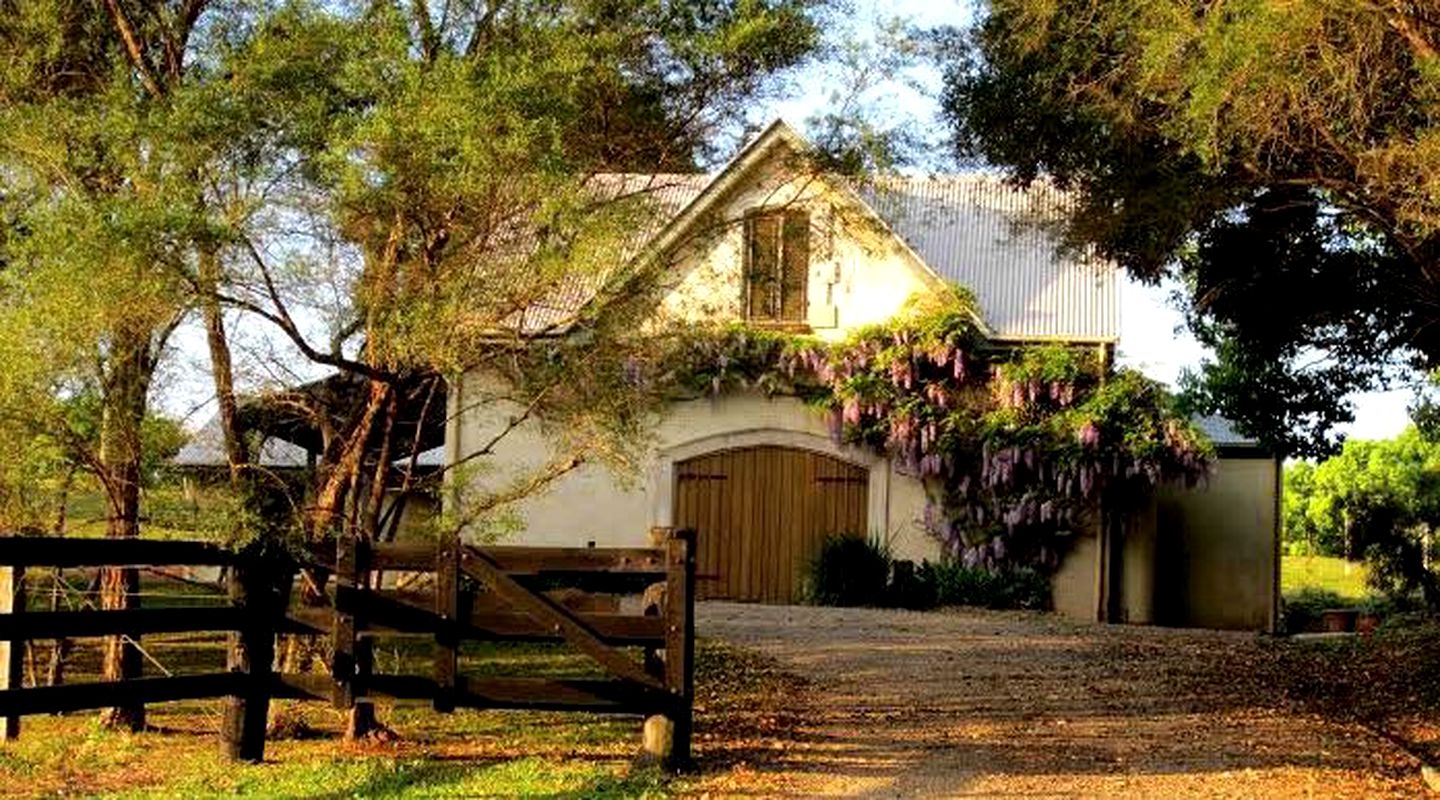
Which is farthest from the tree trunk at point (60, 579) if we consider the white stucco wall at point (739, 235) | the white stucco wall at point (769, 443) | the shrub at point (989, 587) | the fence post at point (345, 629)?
the shrub at point (989, 587)

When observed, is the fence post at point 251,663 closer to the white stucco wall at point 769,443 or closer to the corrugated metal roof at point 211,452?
the corrugated metal roof at point 211,452

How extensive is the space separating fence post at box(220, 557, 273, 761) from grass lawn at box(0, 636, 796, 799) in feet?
0.51

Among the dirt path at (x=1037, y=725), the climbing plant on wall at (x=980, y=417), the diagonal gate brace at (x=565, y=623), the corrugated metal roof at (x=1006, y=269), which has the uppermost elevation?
the corrugated metal roof at (x=1006, y=269)

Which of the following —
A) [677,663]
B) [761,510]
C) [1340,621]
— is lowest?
[1340,621]

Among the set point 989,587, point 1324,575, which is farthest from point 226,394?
point 1324,575

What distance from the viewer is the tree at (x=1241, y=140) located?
10781mm

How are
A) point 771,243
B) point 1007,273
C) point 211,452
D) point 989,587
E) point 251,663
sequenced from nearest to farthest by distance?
point 251,663 < point 211,452 < point 771,243 < point 989,587 < point 1007,273

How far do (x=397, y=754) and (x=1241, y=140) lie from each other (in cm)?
681

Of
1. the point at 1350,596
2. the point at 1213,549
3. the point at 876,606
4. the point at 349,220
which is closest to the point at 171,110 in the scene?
the point at 349,220

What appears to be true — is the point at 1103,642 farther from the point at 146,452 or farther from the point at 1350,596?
the point at 1350,596

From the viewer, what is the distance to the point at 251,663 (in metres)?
11.0

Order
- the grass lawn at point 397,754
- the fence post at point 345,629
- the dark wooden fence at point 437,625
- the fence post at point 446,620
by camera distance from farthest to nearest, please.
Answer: the fence post at point 345,629 < the fence post at point 446,620 < the dark wooden fence at point 437,625 < the grass lawn at point 397,754

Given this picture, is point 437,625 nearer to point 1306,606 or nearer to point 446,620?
point 446,620

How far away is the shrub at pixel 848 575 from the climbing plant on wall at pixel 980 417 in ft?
3.89
